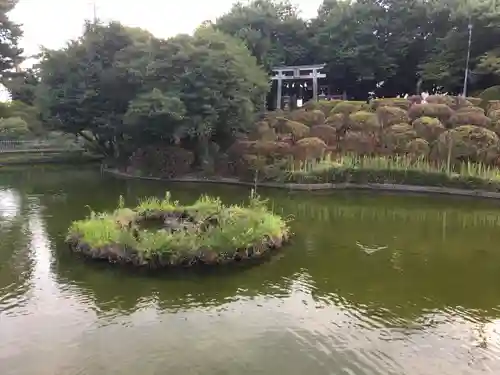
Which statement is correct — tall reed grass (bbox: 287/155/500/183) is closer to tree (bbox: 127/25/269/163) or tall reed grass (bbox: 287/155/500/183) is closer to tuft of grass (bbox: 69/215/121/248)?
tree (bbox: 127/25/269/163)

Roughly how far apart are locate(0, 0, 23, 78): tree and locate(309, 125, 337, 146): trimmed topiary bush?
20536mm

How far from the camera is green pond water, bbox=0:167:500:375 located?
648cm

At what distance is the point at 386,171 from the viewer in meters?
19.0

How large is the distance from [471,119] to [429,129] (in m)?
1.58

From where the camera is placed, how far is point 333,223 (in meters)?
13.9

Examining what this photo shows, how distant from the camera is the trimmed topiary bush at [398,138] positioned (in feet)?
65.0

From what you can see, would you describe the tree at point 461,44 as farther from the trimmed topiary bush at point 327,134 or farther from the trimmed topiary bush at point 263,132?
the trimmed topiary bush at point 263,132

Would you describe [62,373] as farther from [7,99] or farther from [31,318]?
[7,99]

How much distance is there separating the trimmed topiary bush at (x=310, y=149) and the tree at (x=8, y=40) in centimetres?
2090

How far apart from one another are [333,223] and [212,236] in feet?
15.5

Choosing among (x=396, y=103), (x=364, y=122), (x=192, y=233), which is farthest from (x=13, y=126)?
(x=192, y=233)

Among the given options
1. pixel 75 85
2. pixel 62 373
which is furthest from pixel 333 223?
pixel 75 85

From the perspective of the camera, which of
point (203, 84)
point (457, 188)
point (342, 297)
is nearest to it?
point (342, 297)

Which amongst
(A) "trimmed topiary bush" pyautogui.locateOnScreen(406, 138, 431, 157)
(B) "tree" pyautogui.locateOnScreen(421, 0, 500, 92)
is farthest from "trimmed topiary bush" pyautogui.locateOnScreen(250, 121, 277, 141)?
(B) "tree" pyautogui.locateOnScreen(421, 0, 500, 92)
